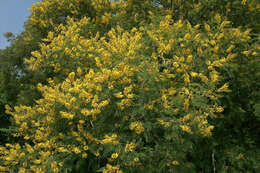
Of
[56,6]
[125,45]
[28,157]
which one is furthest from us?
[56,6]

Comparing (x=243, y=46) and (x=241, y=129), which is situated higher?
(x=243, y=46)

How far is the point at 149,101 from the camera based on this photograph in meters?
4.02

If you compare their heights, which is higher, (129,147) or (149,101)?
(149,101)

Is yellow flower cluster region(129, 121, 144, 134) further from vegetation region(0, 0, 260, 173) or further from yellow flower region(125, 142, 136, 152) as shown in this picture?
yellow flower region(125, 142, 136, 152)

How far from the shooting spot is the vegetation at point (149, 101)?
12.9 ft

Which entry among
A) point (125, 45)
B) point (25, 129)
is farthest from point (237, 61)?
point (25, 129)

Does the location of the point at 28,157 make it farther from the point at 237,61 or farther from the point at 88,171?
the point at 237,61

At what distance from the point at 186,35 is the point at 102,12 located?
4.19 metres

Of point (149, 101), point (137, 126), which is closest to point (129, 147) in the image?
point (137, 126)

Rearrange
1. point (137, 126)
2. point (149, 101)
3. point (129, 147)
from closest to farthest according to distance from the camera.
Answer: point (129, 147) < point (137, 126) < point (149, 101)

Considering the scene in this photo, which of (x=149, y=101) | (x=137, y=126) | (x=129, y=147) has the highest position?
(x=149, y=101)

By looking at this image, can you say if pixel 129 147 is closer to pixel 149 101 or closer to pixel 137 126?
pixel 137 126

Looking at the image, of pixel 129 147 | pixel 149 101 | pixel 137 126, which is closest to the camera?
pixel 129 147

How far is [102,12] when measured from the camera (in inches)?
336
